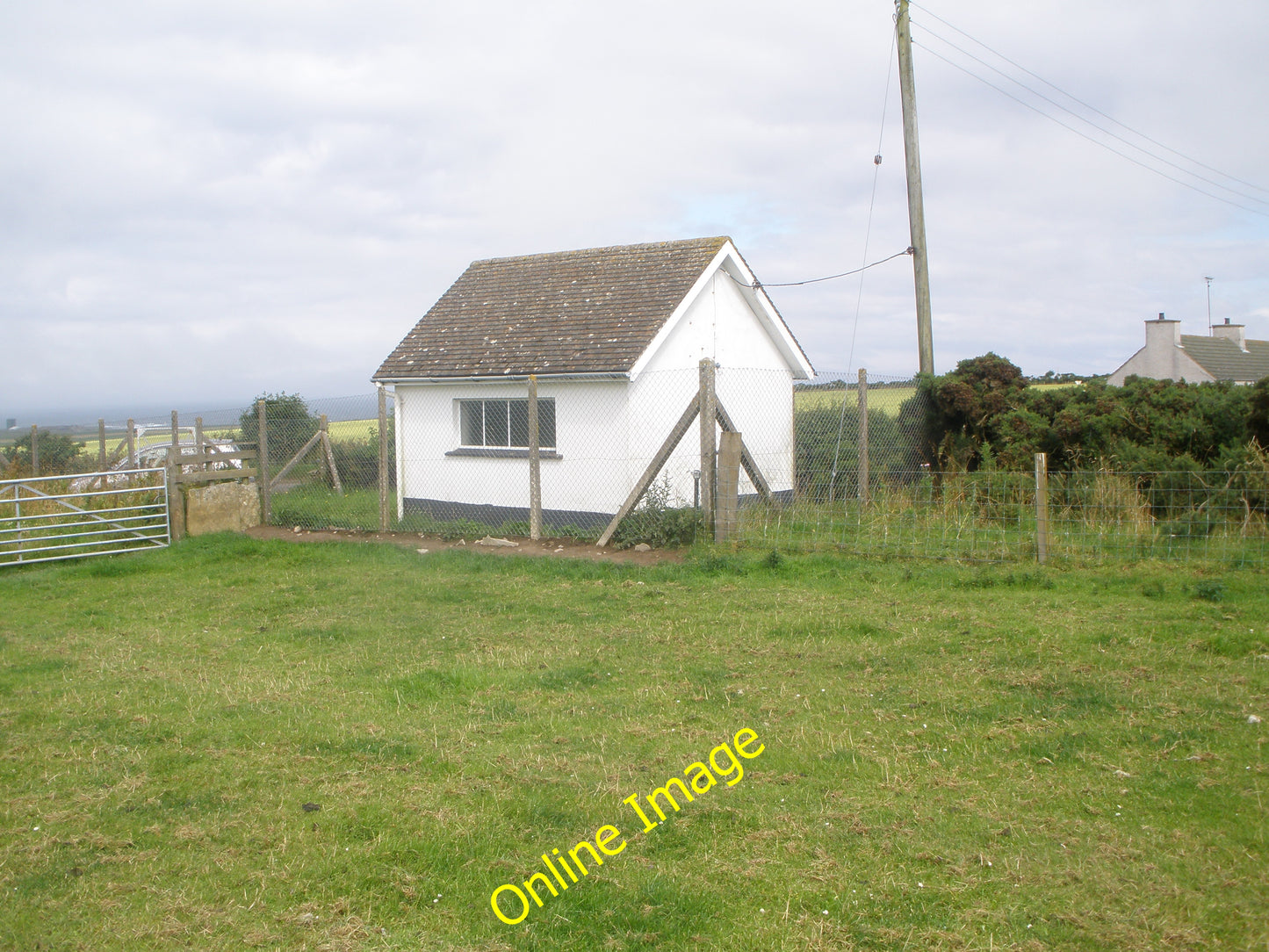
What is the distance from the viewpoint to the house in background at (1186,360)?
32188mm

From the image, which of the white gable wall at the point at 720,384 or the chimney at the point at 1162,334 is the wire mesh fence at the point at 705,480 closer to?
the white gable wall at the point at 720,384

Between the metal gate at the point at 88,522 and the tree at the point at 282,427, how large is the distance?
6.64 feet

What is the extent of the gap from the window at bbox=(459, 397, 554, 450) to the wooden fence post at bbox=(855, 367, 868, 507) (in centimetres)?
495

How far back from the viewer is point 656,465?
1220cm

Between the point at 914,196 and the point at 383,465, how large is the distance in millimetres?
10044

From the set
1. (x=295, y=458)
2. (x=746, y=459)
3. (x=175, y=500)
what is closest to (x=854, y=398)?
(x=746, y=459)

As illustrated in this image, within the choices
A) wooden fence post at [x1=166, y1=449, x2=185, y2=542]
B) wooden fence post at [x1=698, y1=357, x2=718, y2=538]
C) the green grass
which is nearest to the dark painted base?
wooden fence post at [x1=698, y1=357, x2=718, y2=538]

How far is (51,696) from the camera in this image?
6652 mm

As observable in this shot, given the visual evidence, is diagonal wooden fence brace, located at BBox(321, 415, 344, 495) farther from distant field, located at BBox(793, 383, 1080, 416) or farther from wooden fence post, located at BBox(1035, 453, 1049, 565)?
wooden fence post, located at BBox(1035, 453, 1049, 565)

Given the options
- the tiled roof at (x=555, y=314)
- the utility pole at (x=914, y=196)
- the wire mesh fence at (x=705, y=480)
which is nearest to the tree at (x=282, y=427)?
the wire mesh fence at (x=705, y=480)

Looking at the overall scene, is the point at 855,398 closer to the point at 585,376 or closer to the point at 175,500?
the point at 585,376

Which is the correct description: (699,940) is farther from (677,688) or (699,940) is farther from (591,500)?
(591,500)

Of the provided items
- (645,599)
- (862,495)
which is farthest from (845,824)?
(862,495)

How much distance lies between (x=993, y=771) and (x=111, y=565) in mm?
11617
